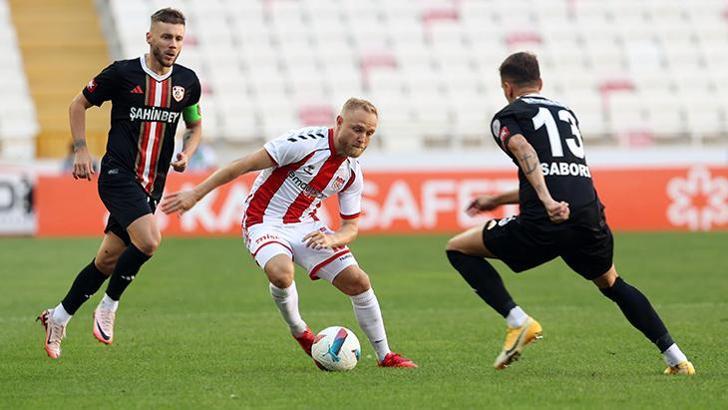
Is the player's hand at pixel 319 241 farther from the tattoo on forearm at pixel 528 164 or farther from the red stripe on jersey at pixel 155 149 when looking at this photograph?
the red stripe on jersey at pixel 155 149

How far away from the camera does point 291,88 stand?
2731 cm

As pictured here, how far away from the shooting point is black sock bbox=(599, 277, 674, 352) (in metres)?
7.41

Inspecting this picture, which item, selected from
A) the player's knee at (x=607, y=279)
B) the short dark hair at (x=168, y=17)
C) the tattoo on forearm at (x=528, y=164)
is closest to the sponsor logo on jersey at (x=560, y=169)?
the tattoo on forearm at (x=528, y=164)

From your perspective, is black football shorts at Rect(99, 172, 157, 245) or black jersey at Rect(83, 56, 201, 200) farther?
black jersey at Rect(83, 56, 201, 200)

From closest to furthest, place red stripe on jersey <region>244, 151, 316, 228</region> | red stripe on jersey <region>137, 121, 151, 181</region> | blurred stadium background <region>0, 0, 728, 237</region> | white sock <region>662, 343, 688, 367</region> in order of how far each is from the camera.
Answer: white sock <region>662, 343, 688, 367</region> → red stripe on jersey <region>244, 151, 316, 228</region> → red stripe on jersey <region>137, 121, 151, 181</region> → blurred stadium background <region>0, 0, 728, 237</region>

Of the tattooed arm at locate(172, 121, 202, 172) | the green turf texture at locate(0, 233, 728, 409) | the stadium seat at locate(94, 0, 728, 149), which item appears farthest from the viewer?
the stadium seat at locate(94, 0, 728, 149)

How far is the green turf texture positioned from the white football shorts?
0.64 meters

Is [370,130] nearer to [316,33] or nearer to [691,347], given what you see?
[691,347]

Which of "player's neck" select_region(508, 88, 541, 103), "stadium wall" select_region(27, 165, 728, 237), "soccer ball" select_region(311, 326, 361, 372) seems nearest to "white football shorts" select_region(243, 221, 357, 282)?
"soccer ball" select_region(311, 326, 361, 372)

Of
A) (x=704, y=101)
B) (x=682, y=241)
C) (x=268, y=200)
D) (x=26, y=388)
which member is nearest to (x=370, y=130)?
(x=268, y=200)

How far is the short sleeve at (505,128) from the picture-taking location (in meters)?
7.25

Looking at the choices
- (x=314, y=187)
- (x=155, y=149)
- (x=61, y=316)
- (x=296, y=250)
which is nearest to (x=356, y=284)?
(x=296, y=250)

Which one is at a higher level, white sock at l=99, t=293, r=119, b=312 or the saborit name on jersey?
the saborit name on jersey

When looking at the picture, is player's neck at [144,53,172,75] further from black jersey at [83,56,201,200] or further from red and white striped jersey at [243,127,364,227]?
red and white striped jersey at [243,127,364,227]
